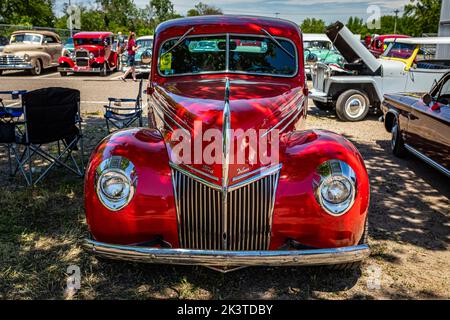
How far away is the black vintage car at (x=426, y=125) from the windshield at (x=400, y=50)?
371 centimetres

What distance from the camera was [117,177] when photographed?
290cm

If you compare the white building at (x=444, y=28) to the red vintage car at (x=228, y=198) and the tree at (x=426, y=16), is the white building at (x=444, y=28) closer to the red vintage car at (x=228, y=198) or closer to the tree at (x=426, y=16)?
the red vintage car at (x=228, y=198)

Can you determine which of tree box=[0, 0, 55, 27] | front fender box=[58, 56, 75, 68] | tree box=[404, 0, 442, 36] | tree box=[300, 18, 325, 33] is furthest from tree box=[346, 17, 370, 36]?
front fender box=[58, 56, 75, 68]

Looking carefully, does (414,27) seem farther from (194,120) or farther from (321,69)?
(194,120)

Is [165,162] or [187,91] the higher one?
[187,91]

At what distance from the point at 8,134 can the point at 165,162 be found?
9.52ft

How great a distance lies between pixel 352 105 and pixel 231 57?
5679 mm

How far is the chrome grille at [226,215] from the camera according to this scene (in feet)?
9.28

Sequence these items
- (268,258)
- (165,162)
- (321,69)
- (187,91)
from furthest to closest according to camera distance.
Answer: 1. (321,69)
2. (187,91)
3. (165,162)
4. (268,258)

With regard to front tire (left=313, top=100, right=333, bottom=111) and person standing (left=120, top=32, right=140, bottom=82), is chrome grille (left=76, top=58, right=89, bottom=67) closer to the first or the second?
person standing (left=120, top=32, right=140, bottom=82)

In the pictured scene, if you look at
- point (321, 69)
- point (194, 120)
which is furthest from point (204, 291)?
point (321, 69)

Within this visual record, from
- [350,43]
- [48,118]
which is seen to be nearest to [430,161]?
[48,118]

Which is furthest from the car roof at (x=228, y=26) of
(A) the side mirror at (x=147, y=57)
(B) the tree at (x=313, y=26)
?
(B) the tree at (x=313, y=26)
